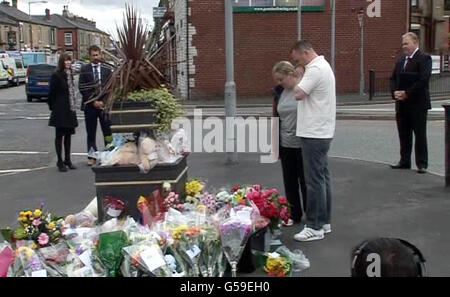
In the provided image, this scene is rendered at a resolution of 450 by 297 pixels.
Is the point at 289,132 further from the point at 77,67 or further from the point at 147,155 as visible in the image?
the point at 77,67

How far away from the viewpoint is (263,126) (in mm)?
15211

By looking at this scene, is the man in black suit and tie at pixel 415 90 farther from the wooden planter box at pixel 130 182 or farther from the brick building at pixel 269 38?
the brick building at pixel 269 38

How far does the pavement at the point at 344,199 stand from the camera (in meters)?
5.09

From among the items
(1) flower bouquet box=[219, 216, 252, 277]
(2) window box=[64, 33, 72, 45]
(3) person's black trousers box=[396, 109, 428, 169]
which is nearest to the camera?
(1) flower bouquet box=[219, 216, 252, 277]

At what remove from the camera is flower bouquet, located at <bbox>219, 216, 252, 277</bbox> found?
4277 mm

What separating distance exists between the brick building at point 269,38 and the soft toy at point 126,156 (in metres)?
20.4

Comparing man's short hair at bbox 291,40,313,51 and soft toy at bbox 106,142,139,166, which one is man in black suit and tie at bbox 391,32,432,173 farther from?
soft toy at bbox 106,142,139,166

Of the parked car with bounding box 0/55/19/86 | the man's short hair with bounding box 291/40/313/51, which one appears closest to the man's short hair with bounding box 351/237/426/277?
the man's short hair with bounding box 291/40/313/51

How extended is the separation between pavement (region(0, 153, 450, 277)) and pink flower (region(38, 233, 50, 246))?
1965 millimetres

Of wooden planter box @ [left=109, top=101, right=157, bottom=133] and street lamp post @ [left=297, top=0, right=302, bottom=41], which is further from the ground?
street lamp post @ [left=297, top=0, right=302, bottom=41]

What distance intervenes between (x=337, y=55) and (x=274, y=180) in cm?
1900

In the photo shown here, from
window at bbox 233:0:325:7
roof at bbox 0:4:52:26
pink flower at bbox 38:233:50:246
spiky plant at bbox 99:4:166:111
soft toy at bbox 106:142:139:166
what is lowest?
pink flower at bbox 38:233:50:246

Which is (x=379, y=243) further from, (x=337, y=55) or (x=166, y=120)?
(x=337, y=55)
